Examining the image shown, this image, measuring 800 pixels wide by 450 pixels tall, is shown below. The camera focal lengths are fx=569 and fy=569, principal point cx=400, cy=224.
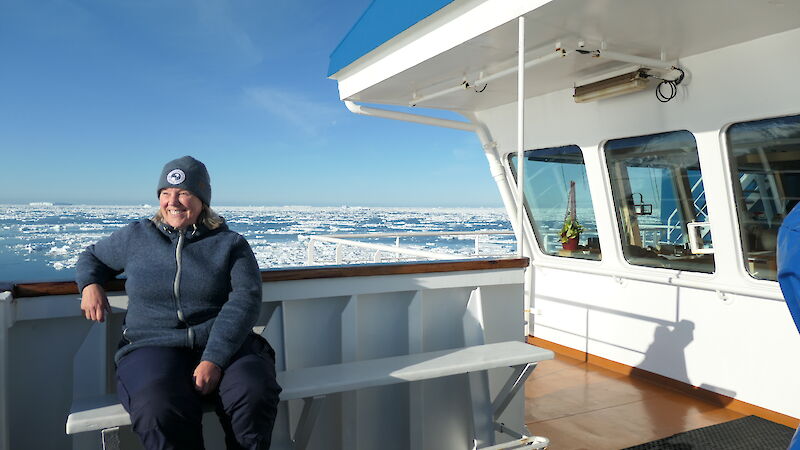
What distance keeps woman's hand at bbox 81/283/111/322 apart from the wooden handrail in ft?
0.39

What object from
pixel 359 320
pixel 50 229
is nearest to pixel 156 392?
pixel 359 320

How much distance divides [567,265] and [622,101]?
4.73 ft

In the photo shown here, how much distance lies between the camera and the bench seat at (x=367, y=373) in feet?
5.04

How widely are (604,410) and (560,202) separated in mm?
1851

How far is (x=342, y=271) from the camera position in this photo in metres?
2.22

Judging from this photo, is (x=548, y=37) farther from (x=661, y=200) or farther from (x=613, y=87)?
(x=661, y=200)

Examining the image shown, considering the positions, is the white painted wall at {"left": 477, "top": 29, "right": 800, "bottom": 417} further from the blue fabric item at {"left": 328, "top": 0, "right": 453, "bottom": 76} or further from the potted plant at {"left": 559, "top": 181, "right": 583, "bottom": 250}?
the blue fabric item at {"left": 328, "top": 0, "right": 453, "bottom": 76}

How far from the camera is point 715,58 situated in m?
3.27

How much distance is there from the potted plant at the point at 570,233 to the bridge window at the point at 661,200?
1.37ft

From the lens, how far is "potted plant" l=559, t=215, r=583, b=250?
4637mm

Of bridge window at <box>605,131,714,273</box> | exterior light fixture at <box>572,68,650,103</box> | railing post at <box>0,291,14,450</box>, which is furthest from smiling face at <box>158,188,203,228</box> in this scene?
bridge window at <box>605,131,714,273</box>

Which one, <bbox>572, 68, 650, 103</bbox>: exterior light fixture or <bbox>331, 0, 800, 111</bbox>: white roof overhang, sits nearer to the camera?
<bbox>331, 0, 800, 111</bbox>: white roof overhang

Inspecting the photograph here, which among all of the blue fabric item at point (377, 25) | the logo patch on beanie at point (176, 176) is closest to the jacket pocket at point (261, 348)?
the logo patch on beanie at point (176, 176)

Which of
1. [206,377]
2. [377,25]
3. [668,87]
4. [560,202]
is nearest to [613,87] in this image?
[668,87]
